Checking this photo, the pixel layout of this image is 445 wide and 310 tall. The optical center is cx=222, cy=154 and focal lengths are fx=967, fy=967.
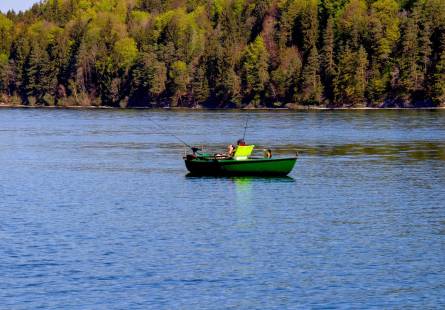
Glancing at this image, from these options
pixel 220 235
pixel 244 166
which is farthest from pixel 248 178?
pixel 220 235

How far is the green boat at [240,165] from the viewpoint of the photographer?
2525 inches

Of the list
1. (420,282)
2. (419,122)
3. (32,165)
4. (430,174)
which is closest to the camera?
(420,282)

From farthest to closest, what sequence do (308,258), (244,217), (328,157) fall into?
(328,157), (244,217), (308,258)

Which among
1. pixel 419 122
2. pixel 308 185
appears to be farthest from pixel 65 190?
pixel 419 122

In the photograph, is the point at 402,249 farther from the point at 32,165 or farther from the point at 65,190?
the point at 32,165

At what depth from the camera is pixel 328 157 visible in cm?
8219

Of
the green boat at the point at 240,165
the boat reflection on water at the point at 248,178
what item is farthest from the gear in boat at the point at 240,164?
the boat reflection on water at the point at 248,178

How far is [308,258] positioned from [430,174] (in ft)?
103

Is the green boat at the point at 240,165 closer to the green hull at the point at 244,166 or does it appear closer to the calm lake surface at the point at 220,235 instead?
the green hull at the point at 244,166

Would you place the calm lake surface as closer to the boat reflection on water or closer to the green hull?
the boat reflection on water

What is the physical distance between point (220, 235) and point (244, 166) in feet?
73.1

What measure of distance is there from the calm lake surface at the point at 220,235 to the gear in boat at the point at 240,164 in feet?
2.64

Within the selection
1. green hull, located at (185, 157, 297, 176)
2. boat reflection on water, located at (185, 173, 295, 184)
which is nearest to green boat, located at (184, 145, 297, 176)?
green hull, located at (185, 157, 297, 176)

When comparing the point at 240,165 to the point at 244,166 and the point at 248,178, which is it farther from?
the point at 248,178
